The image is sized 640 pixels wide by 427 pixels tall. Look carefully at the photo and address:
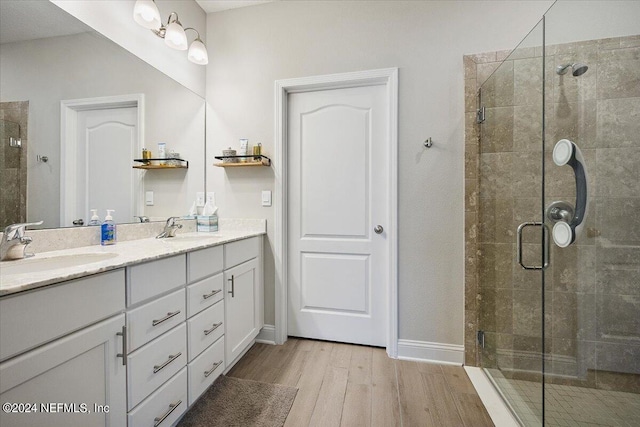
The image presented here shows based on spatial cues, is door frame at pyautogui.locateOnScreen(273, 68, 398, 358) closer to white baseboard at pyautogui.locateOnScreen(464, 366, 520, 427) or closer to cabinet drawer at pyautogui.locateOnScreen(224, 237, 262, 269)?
cabinet drawer at pyautogui.locateOnScreen(224, 237, 262, 269)

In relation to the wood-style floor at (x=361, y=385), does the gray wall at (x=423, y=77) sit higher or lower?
higher

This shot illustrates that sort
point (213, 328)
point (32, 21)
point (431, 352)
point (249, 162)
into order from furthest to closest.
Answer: point (249, 162) → point (431, 352) → point (213, 328) → point (32, 21)

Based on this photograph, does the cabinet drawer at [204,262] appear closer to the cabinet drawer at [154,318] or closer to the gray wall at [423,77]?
the cabinet drawer at [154,318]

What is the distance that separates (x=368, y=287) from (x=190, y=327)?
1299 mm

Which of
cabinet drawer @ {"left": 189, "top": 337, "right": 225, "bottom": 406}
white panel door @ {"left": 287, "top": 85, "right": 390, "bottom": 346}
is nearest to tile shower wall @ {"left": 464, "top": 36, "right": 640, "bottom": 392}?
white panel door @ {"left": 287, "top": 85, "right": 390, "bottom": 346}

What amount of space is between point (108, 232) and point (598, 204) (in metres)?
2.63

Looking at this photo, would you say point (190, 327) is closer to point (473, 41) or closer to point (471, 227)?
point (471, 227)

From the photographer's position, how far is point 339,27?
82.5 inches

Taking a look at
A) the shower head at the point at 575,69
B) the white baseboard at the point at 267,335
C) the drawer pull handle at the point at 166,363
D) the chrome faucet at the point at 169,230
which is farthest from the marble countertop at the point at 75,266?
Result: the shower head at the point at 575,69

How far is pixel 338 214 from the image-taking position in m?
2.18

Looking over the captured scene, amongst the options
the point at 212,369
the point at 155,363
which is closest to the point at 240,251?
the point at 212,369

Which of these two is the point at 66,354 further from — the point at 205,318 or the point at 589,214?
the point at 589,214

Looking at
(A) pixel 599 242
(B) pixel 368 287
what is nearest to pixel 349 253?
(B) pixel 368 287

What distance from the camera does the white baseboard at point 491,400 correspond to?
1401 mm
